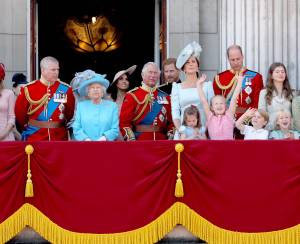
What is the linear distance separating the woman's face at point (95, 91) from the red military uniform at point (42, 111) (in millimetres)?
408

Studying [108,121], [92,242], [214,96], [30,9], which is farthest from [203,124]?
[30,9]

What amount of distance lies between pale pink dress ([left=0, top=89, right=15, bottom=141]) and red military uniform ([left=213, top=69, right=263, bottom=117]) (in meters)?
2.31

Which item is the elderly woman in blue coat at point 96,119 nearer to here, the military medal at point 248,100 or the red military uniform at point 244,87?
the red military uniform at point 244,87

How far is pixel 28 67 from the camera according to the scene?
12.3 meters

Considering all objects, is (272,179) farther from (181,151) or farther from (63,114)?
(63,114)

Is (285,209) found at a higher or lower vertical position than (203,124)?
lower

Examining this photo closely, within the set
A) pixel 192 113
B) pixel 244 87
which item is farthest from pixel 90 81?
pixel 244 87

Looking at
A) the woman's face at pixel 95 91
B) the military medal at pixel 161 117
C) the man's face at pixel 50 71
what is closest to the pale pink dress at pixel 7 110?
the man's face at pixel 50 71

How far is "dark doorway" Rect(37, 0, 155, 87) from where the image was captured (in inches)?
693

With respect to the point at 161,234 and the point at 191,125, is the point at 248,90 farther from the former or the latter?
the point at 161,234

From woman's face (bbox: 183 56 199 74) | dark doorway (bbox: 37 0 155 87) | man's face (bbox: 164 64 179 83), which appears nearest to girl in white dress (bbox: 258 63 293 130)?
woman's face (bbox: 183 56 199 74)

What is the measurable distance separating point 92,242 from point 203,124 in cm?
201

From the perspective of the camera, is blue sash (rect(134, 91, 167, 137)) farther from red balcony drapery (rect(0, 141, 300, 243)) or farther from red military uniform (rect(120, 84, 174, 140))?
red balcony drapery (rect(0, 141, 300, 243))

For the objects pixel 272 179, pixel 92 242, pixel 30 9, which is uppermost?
pixel 30 9
